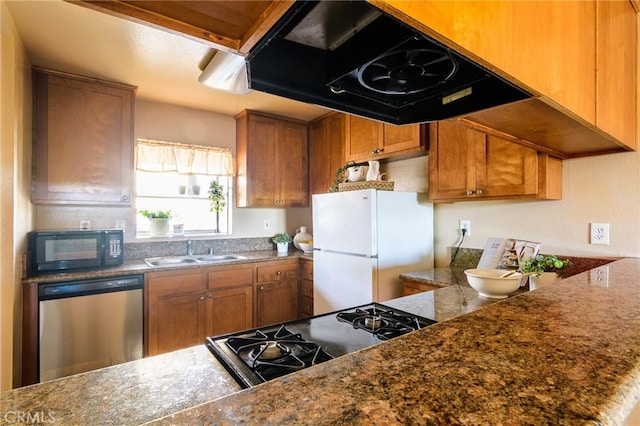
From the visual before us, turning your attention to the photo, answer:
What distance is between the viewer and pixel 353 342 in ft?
3.53

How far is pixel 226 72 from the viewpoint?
214cm

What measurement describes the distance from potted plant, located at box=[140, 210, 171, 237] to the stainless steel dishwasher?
2.38 ft

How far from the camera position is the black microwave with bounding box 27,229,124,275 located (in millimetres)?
2109

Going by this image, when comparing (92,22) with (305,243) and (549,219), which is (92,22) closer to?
(305,243)

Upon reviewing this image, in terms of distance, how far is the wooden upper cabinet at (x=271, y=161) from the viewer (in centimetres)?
335

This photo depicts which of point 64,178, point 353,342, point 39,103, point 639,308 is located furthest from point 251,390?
point 39,103

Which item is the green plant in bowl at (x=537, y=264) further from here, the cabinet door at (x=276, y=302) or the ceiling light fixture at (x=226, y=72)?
the cabinet door at (x=276, y=302)

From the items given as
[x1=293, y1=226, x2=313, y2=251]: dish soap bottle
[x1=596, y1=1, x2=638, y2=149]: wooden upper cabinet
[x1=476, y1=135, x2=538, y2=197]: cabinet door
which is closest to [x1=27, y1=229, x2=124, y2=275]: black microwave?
[x1=293, y1=226, x2=313, y2=251]: dish soap bottle

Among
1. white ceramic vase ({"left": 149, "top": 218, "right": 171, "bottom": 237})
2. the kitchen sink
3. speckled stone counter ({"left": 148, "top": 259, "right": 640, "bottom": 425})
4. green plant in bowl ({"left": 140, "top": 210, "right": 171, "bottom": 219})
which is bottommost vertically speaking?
the kitchen sink

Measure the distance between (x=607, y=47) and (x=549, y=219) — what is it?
107cm

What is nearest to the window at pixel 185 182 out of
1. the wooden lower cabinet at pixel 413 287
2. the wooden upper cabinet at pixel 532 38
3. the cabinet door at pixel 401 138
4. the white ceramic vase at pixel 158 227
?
the white ceramic vase at pixel 158 227

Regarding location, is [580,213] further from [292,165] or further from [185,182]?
[185,182]

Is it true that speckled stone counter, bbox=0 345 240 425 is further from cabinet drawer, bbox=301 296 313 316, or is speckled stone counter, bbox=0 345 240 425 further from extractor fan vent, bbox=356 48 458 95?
cabinet drawer, bbox=301 296 313 316

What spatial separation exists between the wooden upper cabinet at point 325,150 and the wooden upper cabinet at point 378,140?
7.8 inches
